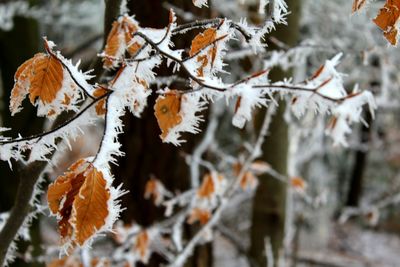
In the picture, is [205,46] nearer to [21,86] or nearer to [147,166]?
[21,86]

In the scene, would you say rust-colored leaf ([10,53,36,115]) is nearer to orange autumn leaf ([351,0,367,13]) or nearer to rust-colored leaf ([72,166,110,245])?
rust-colored leaf ([72,166,110,245])

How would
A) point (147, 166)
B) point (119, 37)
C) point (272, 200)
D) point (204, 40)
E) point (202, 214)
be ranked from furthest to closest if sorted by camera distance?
1. point (272, 200)
2. point (147, 166)
3. point (202, 214)
4. point (119, 37)
5. point (204, 40)

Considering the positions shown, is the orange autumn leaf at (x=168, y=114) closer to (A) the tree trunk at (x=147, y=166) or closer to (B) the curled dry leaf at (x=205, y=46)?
(B) the curled dry leaf at (x=205, y=46)

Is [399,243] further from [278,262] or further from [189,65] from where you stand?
[189,65]

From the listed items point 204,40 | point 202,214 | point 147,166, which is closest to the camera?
point 204,40

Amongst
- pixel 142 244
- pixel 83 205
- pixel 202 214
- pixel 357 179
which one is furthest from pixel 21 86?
pixel 357 179

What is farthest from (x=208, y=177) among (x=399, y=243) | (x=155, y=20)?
(x=399, y=243)
